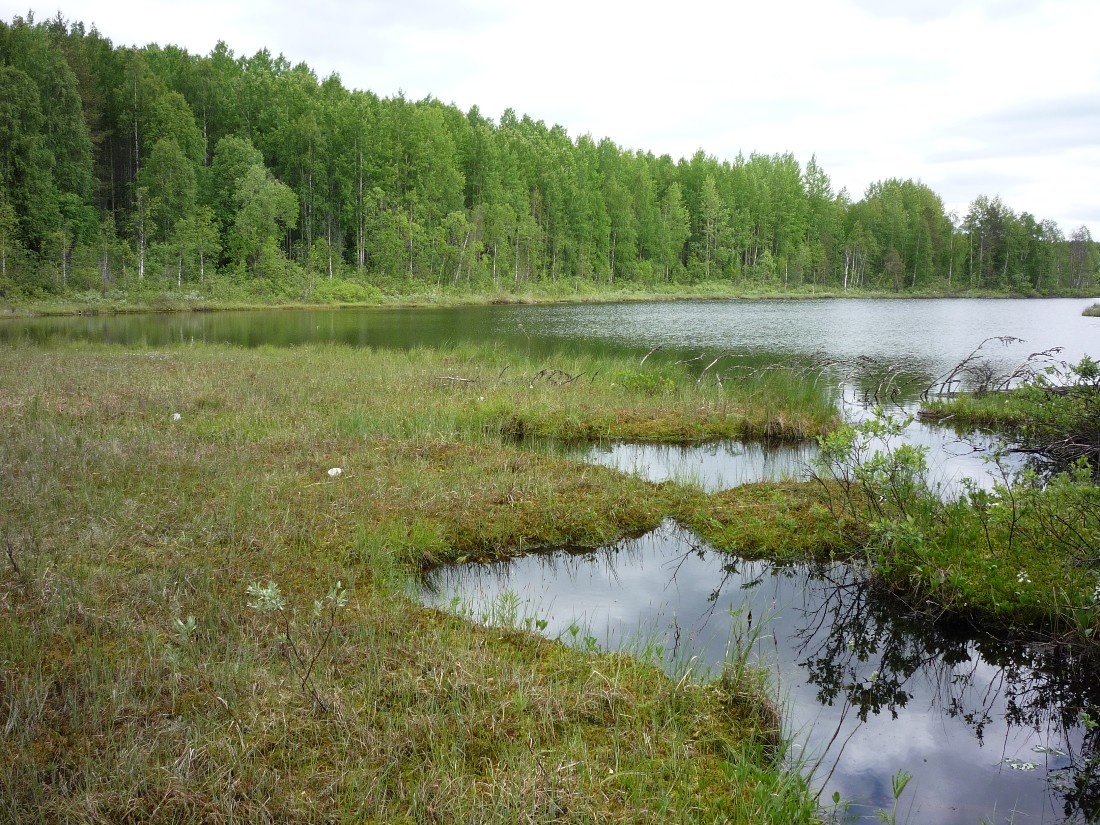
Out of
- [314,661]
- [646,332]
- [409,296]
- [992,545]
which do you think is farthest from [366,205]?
[314,661]

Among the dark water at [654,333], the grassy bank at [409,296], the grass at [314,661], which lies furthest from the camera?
the grassy bank at [409,296]

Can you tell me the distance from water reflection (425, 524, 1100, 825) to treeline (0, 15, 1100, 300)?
5073 centimetres

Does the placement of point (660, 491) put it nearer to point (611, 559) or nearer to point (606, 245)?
point (611, 559)

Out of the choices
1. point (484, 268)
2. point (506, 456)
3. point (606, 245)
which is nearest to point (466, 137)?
point (484, 268)

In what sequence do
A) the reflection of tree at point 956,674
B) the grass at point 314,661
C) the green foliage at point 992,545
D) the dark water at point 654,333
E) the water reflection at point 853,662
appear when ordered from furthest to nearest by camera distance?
the dark water at point 654,333, the green foliage at point 992,545, the reflection of tree at point 956,674, the water reflection at point 853,662, the grass at point 314,661

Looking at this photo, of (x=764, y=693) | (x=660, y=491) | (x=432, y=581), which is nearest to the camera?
(x=764, y=693)

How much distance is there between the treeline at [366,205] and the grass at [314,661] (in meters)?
46.5

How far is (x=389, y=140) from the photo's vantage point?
6981 cm

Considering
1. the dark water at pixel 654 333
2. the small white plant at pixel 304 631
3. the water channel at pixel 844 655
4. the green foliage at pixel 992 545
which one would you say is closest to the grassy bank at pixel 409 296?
the dark water at pixel 654 333

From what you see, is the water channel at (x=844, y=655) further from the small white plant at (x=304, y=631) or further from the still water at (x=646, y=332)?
the still water at (x=646, y=332)

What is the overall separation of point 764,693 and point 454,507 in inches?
185

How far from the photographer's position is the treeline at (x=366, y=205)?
178 ft

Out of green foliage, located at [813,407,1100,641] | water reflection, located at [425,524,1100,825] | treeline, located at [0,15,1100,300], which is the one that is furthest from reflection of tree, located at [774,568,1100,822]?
treeline, located at [0,15,1100,300]

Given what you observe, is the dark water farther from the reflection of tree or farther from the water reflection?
the reflection of tree
